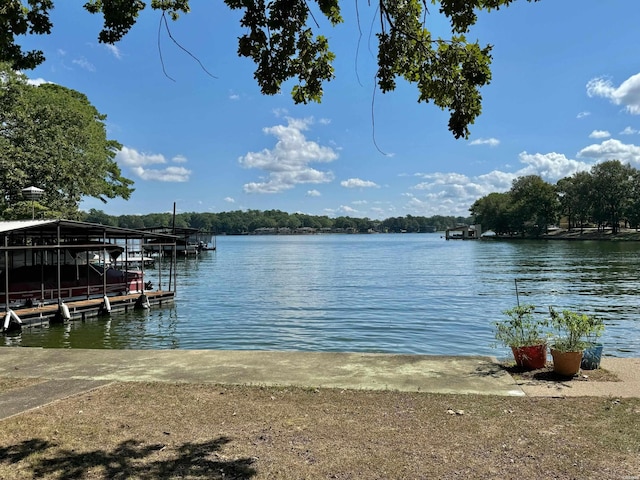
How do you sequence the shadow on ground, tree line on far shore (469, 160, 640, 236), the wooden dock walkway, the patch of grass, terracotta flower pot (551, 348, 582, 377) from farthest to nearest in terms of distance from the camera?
tree line on far shore (469, 160, 640, 236)
the wooden dock walkway
terracotta flower pot (551, 348, 582, 377)
the patch of grass
the shadow on ground

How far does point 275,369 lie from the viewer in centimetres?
809

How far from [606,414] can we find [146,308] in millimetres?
20310

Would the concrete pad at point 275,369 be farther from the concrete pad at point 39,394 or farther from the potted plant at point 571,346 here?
the potted plant at point 571,346

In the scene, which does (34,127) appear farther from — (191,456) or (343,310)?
(191,456)

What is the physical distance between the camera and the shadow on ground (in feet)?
13.7

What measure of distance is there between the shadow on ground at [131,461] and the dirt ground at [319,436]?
1cm

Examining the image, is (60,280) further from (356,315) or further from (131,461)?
(131,461)

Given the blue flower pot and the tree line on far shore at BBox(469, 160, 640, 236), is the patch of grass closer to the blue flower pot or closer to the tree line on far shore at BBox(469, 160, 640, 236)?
the blue flower pot

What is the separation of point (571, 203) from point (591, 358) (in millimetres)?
111009

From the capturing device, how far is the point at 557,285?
100ft

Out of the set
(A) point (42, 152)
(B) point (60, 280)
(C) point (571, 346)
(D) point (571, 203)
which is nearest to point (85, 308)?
(B) point (60, 280)

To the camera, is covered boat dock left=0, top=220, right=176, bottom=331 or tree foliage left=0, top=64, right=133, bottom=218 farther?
tree foliage left=0, top=64, right=133, bottom=218

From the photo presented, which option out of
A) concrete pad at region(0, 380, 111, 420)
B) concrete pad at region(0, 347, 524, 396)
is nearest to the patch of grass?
concrete pad at region(0, 380, 111, 420)

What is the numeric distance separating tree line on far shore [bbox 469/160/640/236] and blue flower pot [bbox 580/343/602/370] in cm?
9696
